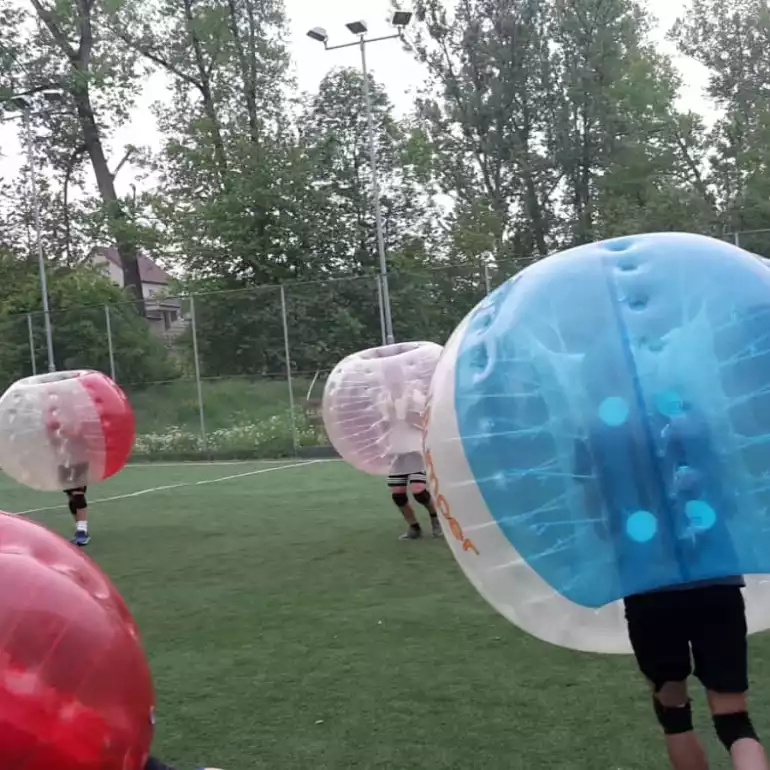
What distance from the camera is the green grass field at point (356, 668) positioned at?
348 centimetres

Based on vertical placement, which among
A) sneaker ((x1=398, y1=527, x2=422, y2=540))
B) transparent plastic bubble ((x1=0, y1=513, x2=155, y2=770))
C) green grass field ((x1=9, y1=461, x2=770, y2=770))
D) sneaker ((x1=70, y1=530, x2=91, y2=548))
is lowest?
sneaker ((x1=398, y1=527, x2=422, y2=540))

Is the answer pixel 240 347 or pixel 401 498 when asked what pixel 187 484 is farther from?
pixel 401 498

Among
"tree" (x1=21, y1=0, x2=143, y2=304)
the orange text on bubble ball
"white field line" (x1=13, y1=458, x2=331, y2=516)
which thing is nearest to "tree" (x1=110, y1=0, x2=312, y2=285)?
"tree" (x1=21, y1=0, x2=143, y2=304)

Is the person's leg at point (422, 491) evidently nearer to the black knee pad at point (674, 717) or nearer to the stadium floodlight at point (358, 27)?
the black knee pad at point (674, 717)

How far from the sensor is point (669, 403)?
216cm

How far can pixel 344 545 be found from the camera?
7488 mm

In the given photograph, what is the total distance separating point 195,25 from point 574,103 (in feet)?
36.0

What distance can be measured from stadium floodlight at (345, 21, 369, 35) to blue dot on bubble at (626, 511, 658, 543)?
17.4 meters

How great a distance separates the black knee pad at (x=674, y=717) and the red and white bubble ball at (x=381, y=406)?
4.19m

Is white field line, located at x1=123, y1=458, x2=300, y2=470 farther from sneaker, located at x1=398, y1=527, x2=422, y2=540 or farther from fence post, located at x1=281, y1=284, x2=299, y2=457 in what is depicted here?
sneaker, located at x1=398, y1=527, x2=422, y2=540

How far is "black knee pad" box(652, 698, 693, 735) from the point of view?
2.60 metres

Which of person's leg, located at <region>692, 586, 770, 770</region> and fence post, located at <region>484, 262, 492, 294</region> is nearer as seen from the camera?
person's leg, located at <region>692, 586, 770, 770</region>

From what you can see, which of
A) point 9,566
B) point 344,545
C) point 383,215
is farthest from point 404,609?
point 383,215

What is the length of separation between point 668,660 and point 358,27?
1739 centimetres
